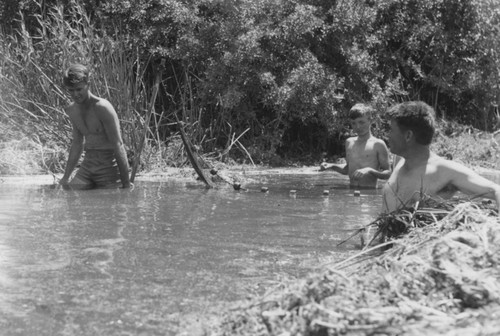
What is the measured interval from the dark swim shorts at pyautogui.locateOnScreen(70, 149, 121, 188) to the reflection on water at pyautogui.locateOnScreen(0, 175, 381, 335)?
213mm

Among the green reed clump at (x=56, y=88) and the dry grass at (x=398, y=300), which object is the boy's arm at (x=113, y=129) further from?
the dry grass at (x=398, y=300)

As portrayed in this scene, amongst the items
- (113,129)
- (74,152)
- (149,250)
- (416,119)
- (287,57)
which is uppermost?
(287,57)

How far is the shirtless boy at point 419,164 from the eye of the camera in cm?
515

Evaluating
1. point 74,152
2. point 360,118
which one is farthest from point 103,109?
point 360,118

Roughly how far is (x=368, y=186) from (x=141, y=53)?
6.65 metres

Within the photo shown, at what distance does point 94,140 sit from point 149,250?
3.64m

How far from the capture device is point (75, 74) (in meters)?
8.42

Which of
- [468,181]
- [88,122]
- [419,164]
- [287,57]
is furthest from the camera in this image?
[287,57]

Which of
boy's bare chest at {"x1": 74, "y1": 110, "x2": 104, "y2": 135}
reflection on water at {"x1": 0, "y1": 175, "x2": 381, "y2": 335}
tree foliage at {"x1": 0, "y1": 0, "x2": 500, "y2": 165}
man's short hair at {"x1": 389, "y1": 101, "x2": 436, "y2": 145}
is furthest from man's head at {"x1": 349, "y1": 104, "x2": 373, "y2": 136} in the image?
man's short hair at {"x1": 389, "y1": 101, "x2": 436, "y2": 145}

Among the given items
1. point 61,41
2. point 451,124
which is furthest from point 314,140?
point 61,41

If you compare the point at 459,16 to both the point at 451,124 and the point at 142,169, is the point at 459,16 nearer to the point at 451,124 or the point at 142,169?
the point at 451,124

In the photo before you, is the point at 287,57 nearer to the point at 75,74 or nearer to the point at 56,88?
the point at 56,88

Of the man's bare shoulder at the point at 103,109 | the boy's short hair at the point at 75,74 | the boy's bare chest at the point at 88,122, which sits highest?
the boy's short hair at the point at 75,74

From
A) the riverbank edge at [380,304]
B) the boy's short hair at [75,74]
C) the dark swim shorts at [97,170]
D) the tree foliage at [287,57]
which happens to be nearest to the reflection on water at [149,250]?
the dark swim shorts at [97,170]
